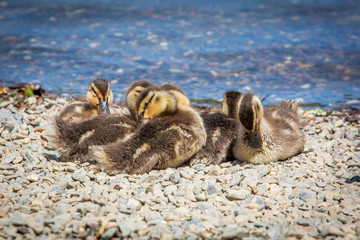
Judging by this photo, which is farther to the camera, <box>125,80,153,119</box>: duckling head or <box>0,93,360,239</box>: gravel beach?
<box>125,80,153,119</box>: duckling head

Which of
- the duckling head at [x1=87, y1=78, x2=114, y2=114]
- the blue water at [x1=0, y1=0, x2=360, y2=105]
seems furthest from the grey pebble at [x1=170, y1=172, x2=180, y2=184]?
the blue water at [x1=0, y1=0, x2=360, y2=105]

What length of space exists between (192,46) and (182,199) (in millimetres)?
5845

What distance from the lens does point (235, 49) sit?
869 cm

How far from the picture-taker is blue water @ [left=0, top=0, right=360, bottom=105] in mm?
7156

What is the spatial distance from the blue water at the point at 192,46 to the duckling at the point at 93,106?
1.49 meters

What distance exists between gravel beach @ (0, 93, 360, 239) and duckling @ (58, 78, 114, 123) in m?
0.45

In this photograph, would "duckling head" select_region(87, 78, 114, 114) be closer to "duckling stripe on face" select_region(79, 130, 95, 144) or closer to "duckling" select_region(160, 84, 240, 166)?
"duckling stripe on face" select_region(79, 130, 95, 144)

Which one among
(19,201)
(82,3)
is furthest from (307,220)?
(82,3)

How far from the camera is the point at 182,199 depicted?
3.41 m

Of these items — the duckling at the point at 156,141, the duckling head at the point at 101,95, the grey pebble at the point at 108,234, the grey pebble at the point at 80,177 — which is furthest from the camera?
A: the duckling head at the point at 101,95

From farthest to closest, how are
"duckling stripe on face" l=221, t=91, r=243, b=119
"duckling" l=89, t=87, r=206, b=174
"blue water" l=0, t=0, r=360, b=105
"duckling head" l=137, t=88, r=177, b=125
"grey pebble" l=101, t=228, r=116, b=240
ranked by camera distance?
"blue water" l=0, t=0, r=360, b=105, "duckling stripe on face" l=221, t=91, r=243, b=119, "duckling head" l=137, t=88, r=177, b=125, "duckling" l=89, t=87, r=206, b=174, "grey pebble" l=101, t=228, r=116, b=240

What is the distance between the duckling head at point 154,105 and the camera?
423 cm

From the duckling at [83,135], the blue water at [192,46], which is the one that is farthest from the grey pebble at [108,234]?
the blue water at [192,46]

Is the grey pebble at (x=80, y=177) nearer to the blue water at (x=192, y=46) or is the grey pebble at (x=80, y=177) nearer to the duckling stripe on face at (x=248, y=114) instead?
the duckling stripe on face at (x=248, y=114)
